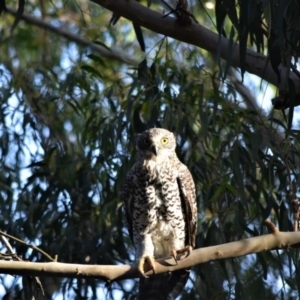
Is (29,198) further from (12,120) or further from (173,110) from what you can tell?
(173,110)

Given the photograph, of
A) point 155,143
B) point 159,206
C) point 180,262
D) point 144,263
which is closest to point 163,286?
point 159,206

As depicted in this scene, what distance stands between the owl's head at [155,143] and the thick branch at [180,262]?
1.14 m

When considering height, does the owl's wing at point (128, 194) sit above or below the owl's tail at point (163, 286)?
above

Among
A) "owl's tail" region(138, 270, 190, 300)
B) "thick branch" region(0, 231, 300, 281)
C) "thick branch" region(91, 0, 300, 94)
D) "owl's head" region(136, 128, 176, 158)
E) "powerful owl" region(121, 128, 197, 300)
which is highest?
"thick branch" region(91, 0, 300, 94)

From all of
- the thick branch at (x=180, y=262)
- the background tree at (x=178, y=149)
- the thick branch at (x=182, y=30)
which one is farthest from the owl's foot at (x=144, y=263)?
the thick branch at (x=182, y=30)

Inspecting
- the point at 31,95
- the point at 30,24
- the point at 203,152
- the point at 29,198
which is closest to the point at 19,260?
the point at 203,152

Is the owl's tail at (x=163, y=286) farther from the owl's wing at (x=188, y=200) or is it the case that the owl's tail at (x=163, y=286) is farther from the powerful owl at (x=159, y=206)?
the owl's wing at (x=188, y=200)

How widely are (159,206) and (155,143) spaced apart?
34cm

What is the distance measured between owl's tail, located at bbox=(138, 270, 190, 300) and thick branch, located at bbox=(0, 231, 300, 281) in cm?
109

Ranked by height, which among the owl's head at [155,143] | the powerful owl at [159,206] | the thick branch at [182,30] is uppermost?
the thick branch at [182,30]

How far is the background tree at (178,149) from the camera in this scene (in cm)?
412

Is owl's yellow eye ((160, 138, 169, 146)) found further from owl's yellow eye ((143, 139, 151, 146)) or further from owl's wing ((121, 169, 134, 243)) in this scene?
owl's wing ((121, 169, 134, 243))

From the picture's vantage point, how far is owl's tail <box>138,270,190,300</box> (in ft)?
14.2

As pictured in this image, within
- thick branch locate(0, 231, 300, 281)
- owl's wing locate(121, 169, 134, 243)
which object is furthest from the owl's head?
thick branch locate(0, 231, 300, 281)
